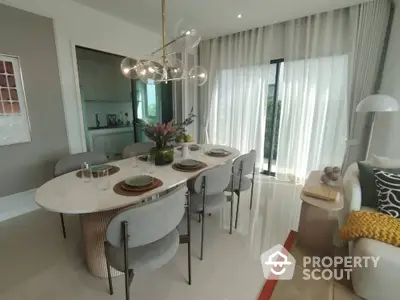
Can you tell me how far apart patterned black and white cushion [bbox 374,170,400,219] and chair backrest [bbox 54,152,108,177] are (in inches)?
106

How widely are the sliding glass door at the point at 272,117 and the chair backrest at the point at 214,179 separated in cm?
221

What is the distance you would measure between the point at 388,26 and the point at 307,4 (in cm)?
104

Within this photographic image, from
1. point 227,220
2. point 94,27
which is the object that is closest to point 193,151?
point 227,220

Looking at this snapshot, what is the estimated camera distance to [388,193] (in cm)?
166

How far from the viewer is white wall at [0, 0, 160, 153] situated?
249 cm

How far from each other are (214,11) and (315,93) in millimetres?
1949

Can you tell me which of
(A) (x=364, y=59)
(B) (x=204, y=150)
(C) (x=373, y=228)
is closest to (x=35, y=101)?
(B) (x=204, y=150)

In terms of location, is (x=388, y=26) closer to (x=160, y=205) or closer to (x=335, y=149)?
(x=335, y=149)

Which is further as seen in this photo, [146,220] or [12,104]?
[12,104]

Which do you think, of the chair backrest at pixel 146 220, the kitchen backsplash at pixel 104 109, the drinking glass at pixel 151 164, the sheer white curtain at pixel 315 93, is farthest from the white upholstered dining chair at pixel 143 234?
the kitchen backsplash at pixel 104 109

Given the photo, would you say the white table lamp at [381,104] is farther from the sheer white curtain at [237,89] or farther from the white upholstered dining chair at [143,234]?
the white upholstered dining chair at [143,234]

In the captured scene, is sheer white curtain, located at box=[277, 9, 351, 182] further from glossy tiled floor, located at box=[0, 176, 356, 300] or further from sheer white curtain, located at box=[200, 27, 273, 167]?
glossy tiled floor, located at box=[0, 176, 356, 300]

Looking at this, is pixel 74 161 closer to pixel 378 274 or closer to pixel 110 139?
pixel 110 139

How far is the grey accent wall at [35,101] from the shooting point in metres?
2.24
